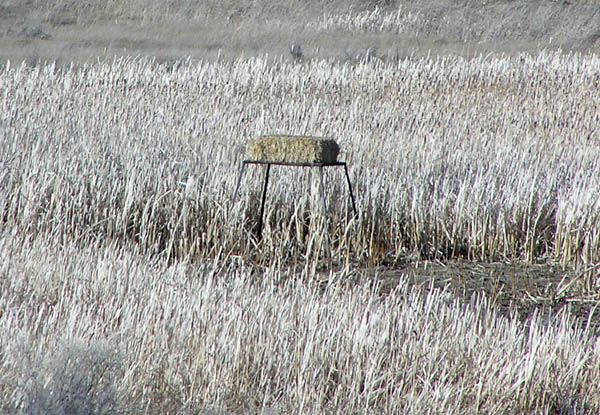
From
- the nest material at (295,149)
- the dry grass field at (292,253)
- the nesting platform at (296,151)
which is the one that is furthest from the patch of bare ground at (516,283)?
the nest material at (295,149)

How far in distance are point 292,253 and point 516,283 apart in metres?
1.36

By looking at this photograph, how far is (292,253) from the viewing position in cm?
664

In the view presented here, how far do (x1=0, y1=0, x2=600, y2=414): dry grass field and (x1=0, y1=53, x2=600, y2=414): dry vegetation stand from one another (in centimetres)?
2

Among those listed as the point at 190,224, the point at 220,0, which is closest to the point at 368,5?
the point at 220,0

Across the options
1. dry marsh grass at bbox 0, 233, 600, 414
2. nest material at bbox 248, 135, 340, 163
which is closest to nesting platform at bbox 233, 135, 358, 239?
nest material at bbox 248, 135, 340, 163

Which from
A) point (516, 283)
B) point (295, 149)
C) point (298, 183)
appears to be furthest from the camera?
point (298, 183)

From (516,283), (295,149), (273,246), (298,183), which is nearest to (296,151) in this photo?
(295,149)

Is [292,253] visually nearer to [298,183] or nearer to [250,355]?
[298,183]

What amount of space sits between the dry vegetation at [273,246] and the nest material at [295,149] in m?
0.48

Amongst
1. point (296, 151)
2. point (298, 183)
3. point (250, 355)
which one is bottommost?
point (250, 355)

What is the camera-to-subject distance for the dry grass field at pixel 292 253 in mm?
3748

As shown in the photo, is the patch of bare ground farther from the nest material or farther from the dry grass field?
the nest material

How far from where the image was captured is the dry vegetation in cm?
373

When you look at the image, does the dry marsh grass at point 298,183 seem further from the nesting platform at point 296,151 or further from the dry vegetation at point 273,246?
the nesting platform at point 296,151
